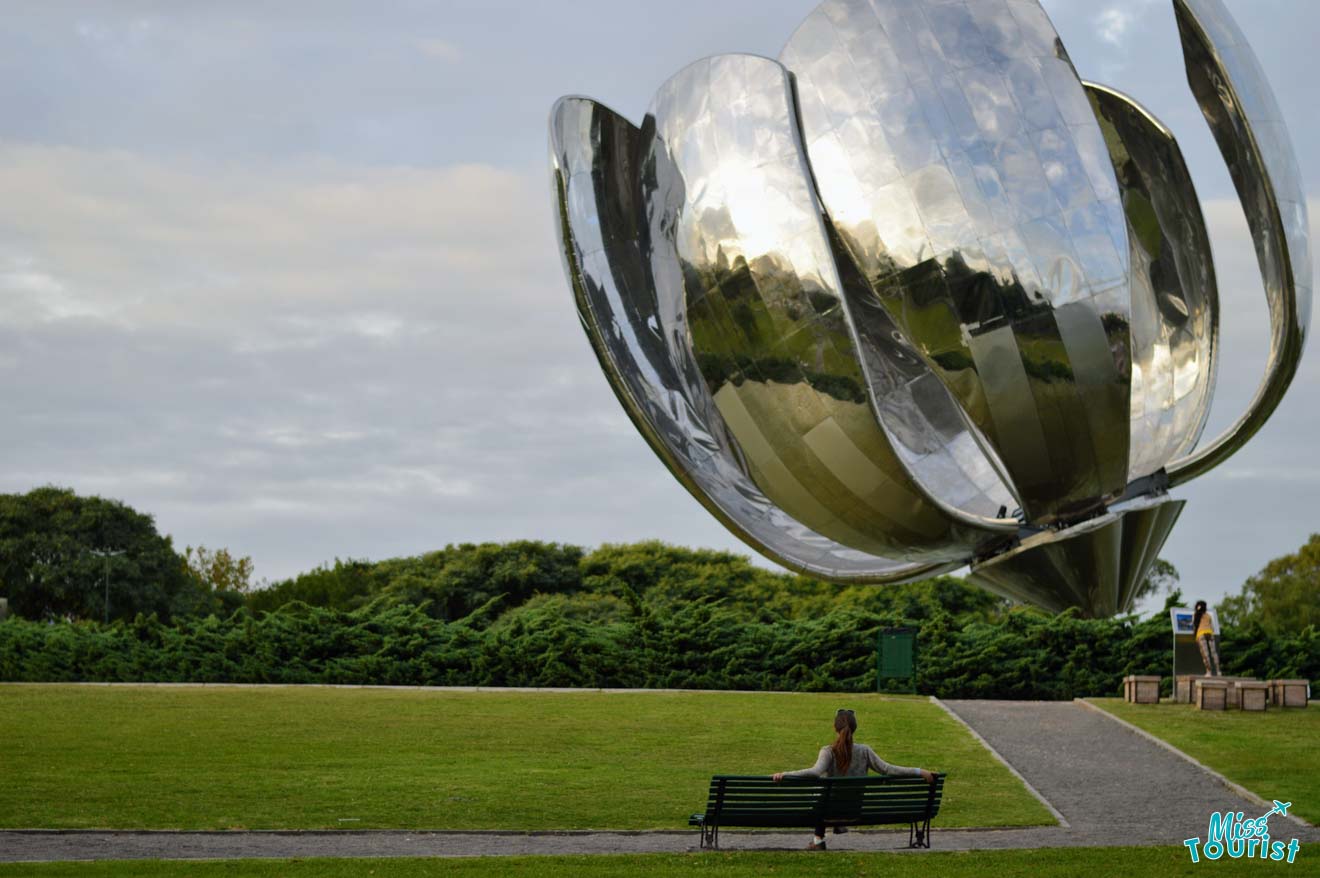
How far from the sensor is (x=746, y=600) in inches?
1361

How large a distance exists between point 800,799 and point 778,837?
4.23 ft

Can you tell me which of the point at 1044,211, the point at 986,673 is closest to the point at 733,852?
the point at 1044,211

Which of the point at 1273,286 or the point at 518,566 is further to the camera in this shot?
the point at 518,566

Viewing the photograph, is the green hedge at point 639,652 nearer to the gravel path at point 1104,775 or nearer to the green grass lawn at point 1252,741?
the green grass lawn at point 1252,741

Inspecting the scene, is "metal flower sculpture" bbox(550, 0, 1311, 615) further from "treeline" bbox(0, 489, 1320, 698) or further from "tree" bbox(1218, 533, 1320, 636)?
"tree" bbox(1218, 533, 1320, 636)

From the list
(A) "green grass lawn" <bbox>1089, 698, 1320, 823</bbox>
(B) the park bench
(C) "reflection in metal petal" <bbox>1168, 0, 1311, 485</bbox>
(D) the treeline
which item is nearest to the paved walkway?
(A) "green grass lawn" <bbox>1089, 698, 1320, 823</bbox>

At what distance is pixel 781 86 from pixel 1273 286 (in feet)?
10.3

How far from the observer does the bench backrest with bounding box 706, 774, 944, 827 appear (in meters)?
8.84

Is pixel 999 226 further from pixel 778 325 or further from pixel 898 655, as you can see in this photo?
pixel 898 655

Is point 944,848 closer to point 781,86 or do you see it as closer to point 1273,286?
point 1273,286

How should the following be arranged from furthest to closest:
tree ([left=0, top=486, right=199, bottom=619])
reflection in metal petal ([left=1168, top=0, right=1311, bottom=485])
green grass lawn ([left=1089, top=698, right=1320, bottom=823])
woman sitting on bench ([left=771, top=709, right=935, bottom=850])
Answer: tree ([left=0, top=486, right=199, bottom=619])
green grass lawn ([left=1089, top=698, right=1320, bottom=823])
woman sitting on bench ([left=771, top=709, right=935, bottom=850])
reflection in metal petal ([left=1168, top=0, right=1311, bottom=485])

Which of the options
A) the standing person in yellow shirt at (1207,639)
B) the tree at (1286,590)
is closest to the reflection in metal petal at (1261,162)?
the standing person in yellow shirt at (1207,639)

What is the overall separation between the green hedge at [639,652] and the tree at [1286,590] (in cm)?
1929

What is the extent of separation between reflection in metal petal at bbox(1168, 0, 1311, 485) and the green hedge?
8.81m
